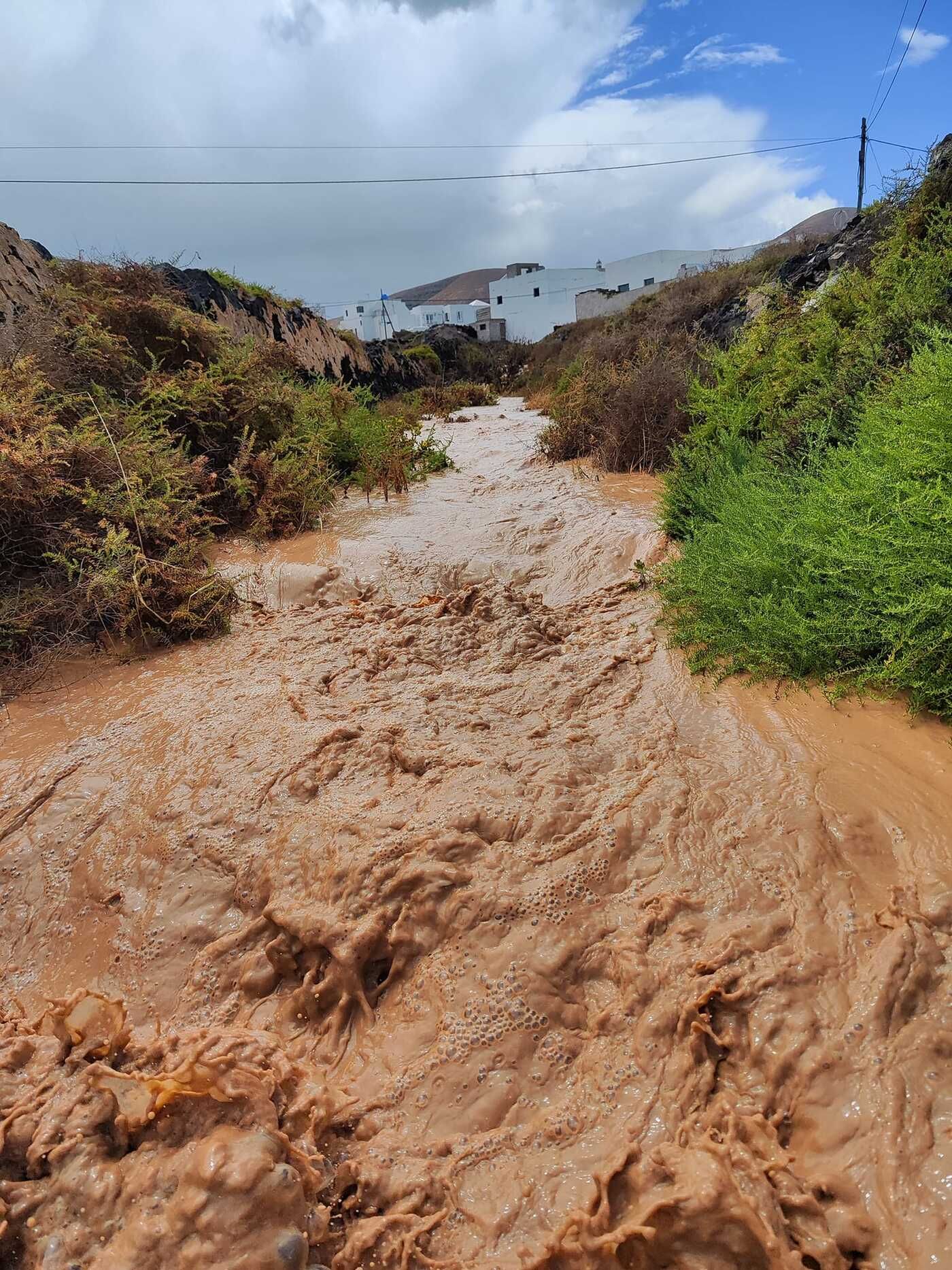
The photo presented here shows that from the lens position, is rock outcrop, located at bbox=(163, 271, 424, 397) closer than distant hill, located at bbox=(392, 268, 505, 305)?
Yes

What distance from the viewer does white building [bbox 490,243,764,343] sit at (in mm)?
37125

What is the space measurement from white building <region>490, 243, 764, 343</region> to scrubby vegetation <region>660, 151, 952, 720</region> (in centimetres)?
3362

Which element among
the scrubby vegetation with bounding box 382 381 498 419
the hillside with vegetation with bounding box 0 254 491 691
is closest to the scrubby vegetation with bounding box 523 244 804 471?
the hillside with vegetation with bounding box 0 254 491 691

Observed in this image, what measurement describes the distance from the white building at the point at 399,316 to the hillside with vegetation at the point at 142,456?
38.8 metres

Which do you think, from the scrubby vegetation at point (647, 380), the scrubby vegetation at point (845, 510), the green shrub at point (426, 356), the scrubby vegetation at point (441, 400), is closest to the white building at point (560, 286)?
the green shrub at point (426, 356)

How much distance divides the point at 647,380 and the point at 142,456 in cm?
564

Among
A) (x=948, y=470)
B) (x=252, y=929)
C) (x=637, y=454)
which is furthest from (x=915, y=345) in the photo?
(x=252, y=929)

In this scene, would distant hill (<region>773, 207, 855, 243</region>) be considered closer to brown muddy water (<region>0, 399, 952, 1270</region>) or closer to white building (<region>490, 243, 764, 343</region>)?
white building (<region>490, 243, 764, 343</region>)

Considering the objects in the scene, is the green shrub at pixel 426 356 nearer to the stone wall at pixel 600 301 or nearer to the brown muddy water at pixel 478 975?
the stone wall at pixel 600 301

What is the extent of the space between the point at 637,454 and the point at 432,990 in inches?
Result: 284

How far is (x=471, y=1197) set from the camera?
142 centimetres

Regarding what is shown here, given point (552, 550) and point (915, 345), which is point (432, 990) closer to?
point (552, 550)

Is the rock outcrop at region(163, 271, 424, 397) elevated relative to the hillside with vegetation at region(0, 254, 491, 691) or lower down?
elevated

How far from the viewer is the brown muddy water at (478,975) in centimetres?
130
